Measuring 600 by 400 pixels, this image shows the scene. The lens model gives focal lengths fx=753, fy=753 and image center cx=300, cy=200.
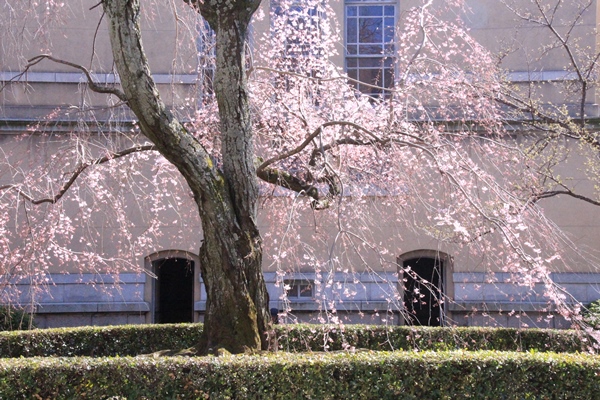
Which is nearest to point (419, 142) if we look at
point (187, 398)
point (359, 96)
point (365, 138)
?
point (365, 138)

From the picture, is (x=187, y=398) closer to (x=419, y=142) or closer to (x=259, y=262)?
(x=259, y=262)

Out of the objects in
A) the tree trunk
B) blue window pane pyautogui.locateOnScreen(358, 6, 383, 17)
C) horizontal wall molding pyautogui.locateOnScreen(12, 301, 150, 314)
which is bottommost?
horizontal wall molding pyautogui.locateOnScreen(12, 301, 150, 314)

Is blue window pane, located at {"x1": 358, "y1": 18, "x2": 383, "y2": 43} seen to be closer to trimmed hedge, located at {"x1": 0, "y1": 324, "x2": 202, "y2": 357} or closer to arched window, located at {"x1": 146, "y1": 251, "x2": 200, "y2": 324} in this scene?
arched window, located at {"x1": 146, "y1": 251, "x2": 200, "y2": 324}

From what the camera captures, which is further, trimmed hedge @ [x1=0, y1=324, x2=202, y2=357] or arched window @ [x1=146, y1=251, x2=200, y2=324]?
arched window @ [x1=146, y1=251, x2=200, y2=324]

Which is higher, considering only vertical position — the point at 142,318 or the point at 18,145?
the point at 18,145

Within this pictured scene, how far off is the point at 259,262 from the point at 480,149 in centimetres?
324

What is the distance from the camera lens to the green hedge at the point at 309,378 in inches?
283

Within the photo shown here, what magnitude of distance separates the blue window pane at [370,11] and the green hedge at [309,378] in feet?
31.0

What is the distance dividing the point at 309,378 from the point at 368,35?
9.51 metres

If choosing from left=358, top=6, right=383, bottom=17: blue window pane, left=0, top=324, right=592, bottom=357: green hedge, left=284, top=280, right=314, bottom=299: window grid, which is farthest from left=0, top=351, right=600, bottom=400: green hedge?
left=358, top=6, right=383, bottom=17: blue window pane

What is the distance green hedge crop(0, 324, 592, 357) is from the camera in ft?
33.1

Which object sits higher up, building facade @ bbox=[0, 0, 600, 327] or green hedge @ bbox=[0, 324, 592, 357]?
building facade @ bbox=[0, 0, 600, 327]

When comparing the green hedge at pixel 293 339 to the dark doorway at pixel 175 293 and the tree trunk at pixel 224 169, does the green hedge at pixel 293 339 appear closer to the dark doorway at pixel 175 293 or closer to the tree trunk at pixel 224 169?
the tree trunk at pixel 224 169

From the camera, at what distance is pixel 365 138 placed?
8.94 m
